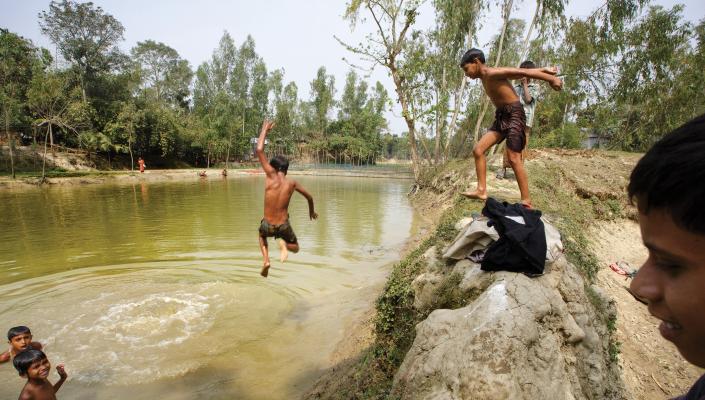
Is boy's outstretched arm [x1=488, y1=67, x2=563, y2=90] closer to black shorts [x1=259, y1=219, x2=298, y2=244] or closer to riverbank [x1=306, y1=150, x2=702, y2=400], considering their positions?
riverbank [x1=306, y1=150, x2=702, y2=400]

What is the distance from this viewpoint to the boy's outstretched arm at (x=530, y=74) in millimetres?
4148

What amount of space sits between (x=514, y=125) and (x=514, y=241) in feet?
6.54

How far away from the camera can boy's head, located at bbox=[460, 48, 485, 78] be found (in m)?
4.55

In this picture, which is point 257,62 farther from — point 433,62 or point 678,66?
point 678,66

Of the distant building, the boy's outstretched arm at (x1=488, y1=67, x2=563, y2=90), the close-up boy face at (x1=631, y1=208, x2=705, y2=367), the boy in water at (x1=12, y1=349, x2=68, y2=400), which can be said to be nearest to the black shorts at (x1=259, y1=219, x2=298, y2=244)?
the boy in water at (x1=12, y1=349, x2=68, y2=400)

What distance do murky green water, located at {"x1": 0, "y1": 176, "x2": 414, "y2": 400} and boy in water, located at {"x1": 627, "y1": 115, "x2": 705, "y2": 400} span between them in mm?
4429

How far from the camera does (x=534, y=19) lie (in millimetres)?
16453

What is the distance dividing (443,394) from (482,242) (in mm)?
1717

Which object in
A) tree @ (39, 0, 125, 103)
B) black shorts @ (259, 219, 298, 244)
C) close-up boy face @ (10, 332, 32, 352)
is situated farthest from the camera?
tree @ (39, 0, 125, 103)

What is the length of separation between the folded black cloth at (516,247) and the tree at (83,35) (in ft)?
151

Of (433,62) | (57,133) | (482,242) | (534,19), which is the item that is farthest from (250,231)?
(57,133)

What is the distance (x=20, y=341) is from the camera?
14.9 ft

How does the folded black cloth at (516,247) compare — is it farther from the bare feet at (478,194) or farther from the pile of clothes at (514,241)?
the bare feet at (478,194)

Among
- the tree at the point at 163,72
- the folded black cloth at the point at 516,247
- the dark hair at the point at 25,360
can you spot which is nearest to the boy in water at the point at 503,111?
the folded black cloth at the point at 516,247
